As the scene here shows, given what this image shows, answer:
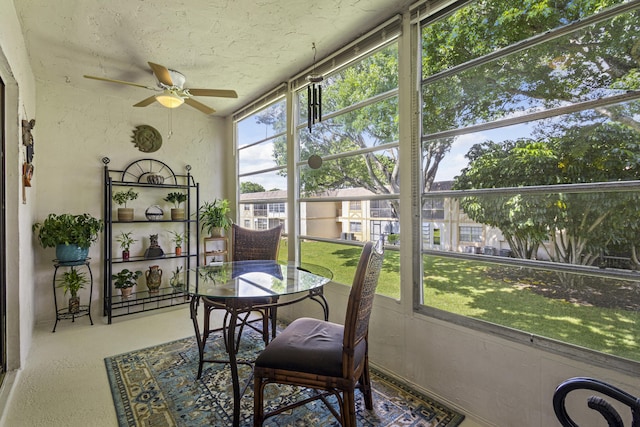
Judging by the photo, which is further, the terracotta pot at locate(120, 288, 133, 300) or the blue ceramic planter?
the terracotta pot at locate(120, 288, 133, 300)

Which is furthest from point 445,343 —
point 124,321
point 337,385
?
point 124,321

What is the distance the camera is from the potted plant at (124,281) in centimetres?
347

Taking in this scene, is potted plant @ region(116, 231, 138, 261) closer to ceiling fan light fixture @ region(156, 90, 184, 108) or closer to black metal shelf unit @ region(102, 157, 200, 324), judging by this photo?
black metal shelf unit @ region(102, 157, 200, 324)

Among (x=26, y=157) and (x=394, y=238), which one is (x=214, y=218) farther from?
(x=394, y=238)

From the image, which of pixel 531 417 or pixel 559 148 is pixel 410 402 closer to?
pixel 531 417

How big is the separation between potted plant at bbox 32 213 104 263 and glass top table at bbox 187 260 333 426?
5.02 feet

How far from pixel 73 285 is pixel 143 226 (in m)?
0.97

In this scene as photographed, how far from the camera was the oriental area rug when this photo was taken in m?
1.71

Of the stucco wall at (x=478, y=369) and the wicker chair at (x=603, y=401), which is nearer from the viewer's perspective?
the wicker chair at (x=603, y=401)

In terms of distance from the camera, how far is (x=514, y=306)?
5.47ft

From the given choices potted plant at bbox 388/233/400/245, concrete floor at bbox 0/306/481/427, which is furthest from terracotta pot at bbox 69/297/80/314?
potted plant at bbox 388/233/400/245

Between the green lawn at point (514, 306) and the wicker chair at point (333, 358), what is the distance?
2.16 ft

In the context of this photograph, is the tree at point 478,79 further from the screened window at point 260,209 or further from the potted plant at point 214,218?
the potted plant at point 214,218

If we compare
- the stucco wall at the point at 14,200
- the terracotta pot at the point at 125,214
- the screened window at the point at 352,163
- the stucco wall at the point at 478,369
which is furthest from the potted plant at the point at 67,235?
the stucco wall at the point at 478,369
